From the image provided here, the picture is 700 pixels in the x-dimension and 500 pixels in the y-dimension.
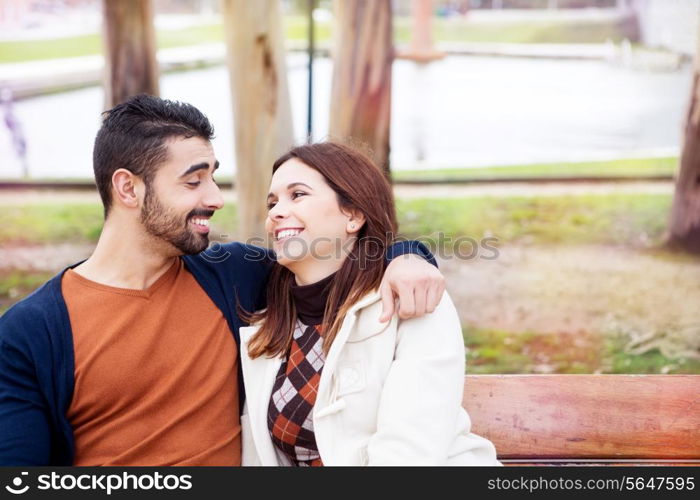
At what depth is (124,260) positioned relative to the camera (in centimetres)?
211

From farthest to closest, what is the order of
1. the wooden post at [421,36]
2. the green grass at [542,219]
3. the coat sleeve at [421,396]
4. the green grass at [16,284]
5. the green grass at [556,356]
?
the wooden post at [421,36], the green grass at [542,219], the green grass at [16,284], the green grass at [556,356], the coat sleeve at [421,396]

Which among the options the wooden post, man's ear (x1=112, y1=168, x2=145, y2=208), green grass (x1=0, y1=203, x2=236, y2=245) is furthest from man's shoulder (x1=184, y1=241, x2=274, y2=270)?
the wooden post

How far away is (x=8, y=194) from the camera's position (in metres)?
8.72

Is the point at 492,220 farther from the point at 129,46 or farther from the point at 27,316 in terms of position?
the point at 27,316

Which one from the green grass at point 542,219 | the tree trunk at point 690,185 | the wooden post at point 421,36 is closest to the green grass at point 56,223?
the green grass at point 542,219

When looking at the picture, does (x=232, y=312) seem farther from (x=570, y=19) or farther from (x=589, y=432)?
(x=570, y=19)

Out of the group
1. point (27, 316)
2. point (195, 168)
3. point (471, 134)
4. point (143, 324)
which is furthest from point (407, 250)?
point (471, 134)

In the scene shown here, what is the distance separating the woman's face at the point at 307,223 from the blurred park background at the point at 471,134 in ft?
1.83

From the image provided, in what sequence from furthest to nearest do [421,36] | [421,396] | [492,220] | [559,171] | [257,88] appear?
1. [421,36]
2. [559,171]
3. [492,220]
4. [257,88]
5. [421,396]

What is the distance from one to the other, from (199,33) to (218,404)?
14.9 metres

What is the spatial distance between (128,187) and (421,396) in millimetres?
956

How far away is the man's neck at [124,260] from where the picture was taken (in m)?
2.10

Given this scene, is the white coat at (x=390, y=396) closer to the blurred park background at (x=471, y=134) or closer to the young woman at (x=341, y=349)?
the young woman at (x=341, y=349)

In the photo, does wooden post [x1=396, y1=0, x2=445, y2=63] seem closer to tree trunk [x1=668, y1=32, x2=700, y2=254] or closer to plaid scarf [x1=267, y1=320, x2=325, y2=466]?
tree trunk [x1=668, y1=32, x2=700, y2=254]
